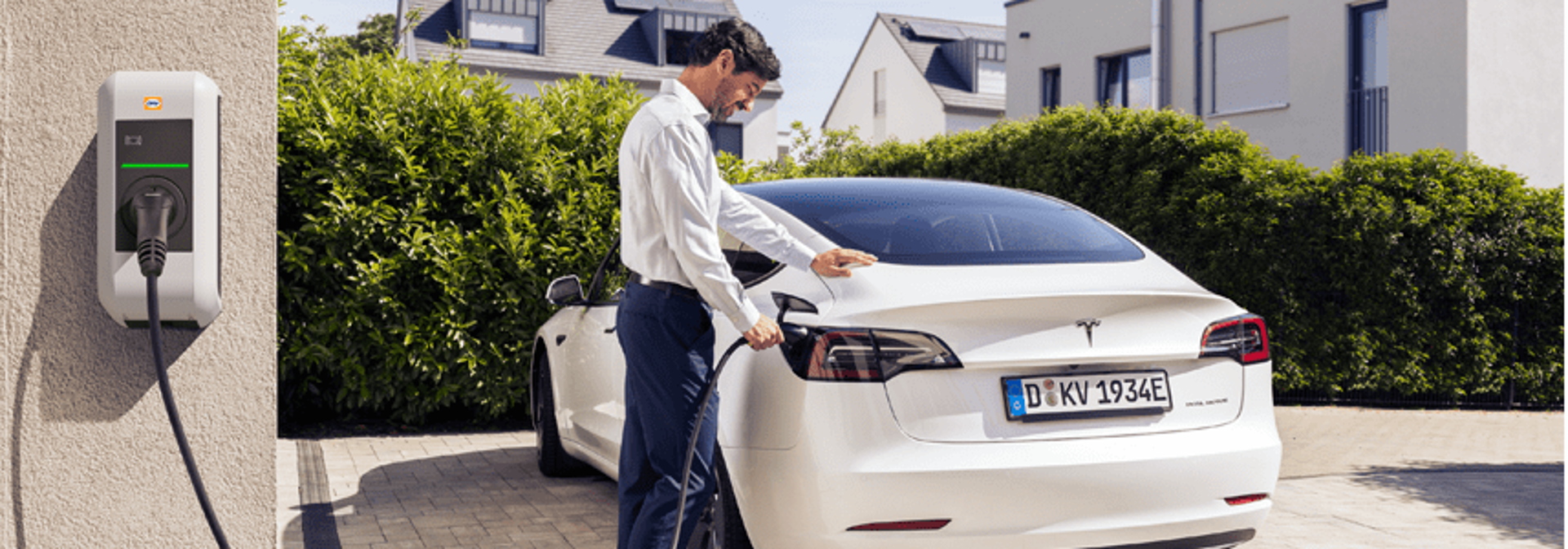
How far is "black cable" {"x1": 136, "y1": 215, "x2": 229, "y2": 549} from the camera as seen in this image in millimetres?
2562

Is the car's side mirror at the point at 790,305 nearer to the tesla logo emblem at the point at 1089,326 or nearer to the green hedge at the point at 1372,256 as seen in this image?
the tesla logo emblem at the point at 1089,326

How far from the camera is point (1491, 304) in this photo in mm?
10406

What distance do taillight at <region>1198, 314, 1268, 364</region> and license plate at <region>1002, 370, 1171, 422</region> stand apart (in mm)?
223

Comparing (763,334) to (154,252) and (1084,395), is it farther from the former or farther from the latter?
(154,252)

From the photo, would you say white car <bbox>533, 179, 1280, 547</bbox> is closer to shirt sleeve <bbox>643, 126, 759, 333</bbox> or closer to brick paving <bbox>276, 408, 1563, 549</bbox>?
shirt sleeve <bbox>643, 126, 759, 333</bbox>

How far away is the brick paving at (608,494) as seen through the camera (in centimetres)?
520

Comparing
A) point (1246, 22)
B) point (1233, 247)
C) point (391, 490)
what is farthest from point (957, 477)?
point (1246, 22)

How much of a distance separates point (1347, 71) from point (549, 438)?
1452cm

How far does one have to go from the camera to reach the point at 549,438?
20.9 feet

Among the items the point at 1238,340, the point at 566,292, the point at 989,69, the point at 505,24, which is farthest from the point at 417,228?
the point at 989,69

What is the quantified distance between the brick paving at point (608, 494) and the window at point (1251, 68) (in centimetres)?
1055

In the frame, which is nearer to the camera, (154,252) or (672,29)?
(154,252)

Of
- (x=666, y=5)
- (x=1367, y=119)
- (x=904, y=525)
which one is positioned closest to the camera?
(x=904, y=525)

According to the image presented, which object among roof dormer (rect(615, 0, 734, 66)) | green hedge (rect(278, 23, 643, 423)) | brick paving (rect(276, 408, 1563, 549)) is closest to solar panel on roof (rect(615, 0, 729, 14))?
roof dormer (rect(615, 0, 734, 66))
